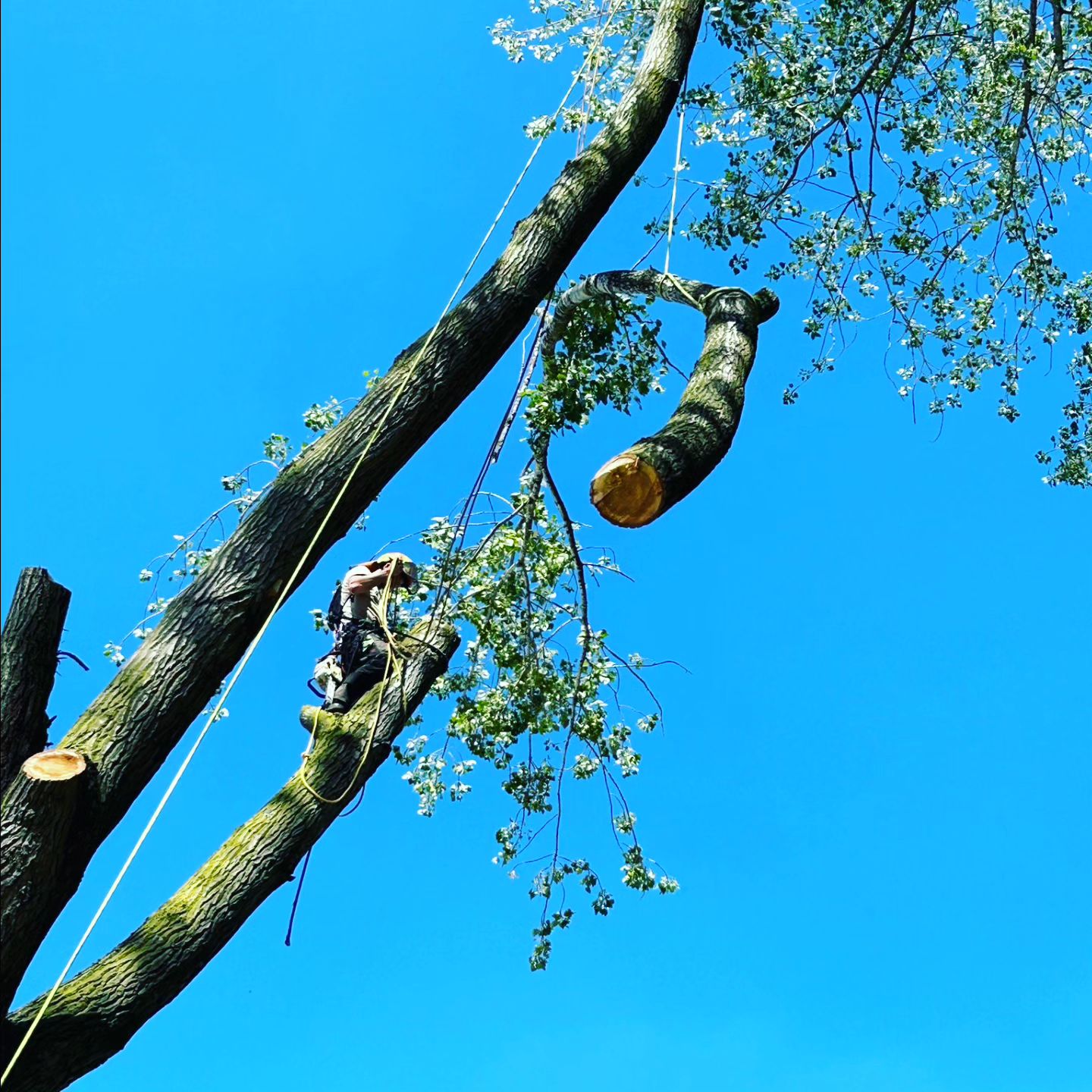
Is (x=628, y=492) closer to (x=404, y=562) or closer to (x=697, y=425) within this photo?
(x=697, y=425)

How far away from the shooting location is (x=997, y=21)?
744 centimetres

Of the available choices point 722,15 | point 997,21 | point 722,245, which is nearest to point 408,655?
point 722,245

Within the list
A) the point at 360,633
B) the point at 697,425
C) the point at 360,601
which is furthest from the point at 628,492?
the point at 360,601

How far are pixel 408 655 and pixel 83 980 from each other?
73.0 inches

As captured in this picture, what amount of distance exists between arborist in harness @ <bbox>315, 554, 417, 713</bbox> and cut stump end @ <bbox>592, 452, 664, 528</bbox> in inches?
85.9

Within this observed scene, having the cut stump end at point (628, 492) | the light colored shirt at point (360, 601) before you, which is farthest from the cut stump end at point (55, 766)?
the light colored shirt at point (360, 601)

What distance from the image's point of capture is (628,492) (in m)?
3.17

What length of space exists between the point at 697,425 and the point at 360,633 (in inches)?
97.4

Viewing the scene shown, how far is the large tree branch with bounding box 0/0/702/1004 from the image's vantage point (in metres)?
3.12

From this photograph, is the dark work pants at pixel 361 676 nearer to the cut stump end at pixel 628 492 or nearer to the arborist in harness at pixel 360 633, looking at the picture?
the arborist in harness at pixel 360 633

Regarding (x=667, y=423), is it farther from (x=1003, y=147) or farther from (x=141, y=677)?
(x=1003, y=147)

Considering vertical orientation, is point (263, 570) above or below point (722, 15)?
below

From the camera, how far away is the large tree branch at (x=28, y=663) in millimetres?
3162

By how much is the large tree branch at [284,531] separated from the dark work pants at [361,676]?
1.84m
